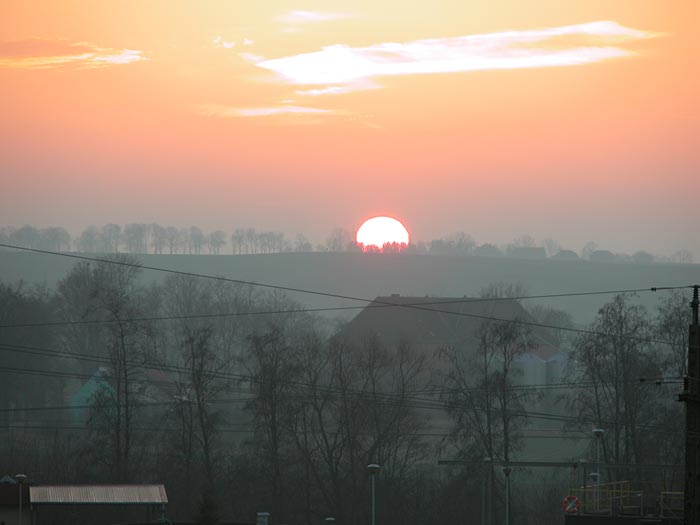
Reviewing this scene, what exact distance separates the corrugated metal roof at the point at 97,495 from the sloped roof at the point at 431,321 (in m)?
82.9

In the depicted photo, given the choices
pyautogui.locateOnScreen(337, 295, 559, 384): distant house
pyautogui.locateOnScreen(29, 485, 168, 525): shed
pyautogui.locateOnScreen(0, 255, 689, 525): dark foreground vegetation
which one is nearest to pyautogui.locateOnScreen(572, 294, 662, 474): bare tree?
pyautogui.locateOnScreen(0, 255, 689, 525): dark foreground vegetation

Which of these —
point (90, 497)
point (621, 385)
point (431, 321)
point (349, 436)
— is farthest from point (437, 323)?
point (90, 497)

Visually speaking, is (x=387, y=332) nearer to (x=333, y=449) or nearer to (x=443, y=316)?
(x=443, y=316)

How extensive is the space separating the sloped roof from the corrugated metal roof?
82.9 m

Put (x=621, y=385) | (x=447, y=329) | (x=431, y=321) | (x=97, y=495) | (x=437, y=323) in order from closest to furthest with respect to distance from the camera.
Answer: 1. (x=97, y=495)
2. (x=621, y=385)
3. (x=447, y=329)
4. (x=437, y=323)
5. (x=431, y=321)

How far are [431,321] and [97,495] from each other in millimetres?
93440

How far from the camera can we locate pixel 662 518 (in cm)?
3994

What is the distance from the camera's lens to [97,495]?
51.5 m

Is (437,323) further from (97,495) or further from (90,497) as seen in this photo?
(90,497)

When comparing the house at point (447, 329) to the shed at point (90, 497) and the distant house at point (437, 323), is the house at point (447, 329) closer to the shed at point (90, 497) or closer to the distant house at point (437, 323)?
the distant house at point (437, 323)

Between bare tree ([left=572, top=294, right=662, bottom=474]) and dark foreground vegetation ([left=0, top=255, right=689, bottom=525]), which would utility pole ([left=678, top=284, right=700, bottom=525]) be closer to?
dark foreground vegetation ([left=0, top=255, right=689, bottom=525])

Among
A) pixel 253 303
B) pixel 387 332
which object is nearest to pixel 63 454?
pixel 387 332

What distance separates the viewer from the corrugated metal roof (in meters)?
49.5

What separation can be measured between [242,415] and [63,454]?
84.8 feet
